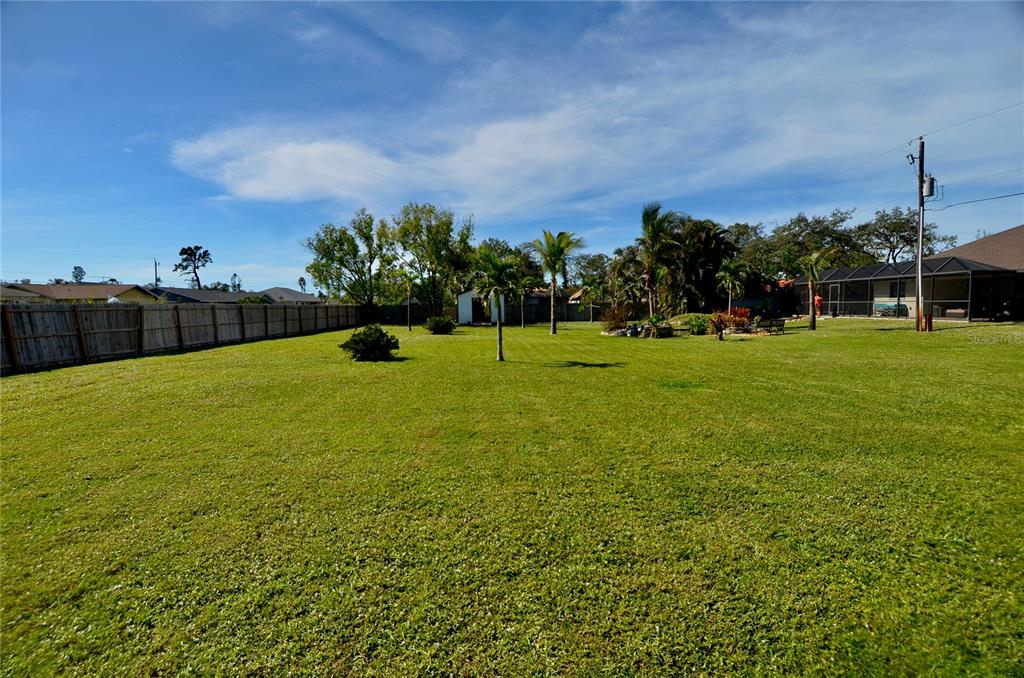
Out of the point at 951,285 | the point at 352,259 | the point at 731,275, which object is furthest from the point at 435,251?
the point at 951,285

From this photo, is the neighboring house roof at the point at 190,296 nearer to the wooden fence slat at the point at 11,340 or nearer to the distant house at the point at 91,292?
the distant house at the point at 91,292

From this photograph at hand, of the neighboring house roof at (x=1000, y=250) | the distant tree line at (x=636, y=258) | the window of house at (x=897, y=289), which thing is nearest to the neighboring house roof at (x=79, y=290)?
the distant tree line at (x=636, y=258)

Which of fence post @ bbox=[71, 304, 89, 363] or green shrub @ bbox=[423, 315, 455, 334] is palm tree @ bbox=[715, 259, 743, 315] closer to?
green shrub @ bbox=[423, 315, 455, 334]

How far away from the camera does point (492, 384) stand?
9508mm

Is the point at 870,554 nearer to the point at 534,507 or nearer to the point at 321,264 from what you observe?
the point at 534,507

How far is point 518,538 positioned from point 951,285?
36.7 meters

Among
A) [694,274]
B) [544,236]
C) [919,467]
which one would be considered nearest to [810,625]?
[919,467]

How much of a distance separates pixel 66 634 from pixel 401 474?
2543 mm

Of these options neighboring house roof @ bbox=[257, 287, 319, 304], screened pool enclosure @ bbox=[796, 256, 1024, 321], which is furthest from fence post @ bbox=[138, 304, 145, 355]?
neighboring house roof @ bbox=[257, 287, 319, 304]

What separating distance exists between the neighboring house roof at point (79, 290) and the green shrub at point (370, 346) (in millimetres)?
42452

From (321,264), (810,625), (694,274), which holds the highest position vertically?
(321,264)

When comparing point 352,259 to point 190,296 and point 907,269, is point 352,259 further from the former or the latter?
point 907,269

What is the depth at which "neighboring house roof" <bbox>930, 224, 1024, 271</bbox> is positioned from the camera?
2356 centimetres

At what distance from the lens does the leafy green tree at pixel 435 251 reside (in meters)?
41.9
